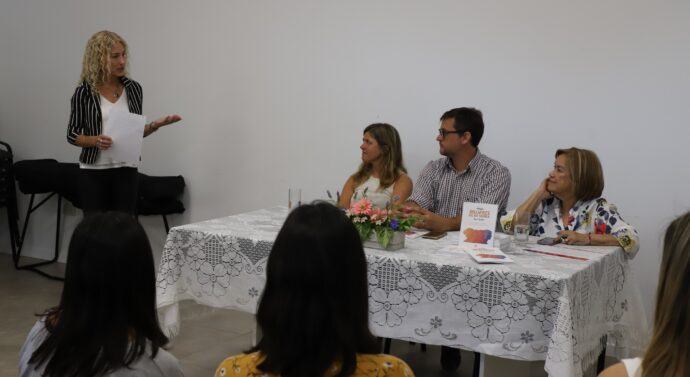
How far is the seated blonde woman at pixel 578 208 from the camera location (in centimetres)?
326

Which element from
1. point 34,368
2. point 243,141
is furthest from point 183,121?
point 34,368

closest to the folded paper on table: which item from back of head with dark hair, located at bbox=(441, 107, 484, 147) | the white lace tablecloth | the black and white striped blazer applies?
the white lace tablecloth

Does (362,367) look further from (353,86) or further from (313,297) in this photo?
(353,86)

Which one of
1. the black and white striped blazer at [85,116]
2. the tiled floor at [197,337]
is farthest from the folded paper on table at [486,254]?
the black and white striped blazer at [85,116]

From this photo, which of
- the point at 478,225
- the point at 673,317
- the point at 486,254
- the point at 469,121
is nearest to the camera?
the point at 673,317

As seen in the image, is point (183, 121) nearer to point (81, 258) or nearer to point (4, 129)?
point (4, 129)

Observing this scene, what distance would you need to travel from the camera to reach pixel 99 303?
5.28ft

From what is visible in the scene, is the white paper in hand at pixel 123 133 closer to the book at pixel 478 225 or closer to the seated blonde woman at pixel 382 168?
the seated blonde woman at pixel 382 168

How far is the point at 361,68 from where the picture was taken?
15.4ft

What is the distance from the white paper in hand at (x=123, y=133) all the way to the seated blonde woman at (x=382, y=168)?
1.19m

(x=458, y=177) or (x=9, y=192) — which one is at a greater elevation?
(x=458, y=177)

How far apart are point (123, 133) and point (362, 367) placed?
120 inches

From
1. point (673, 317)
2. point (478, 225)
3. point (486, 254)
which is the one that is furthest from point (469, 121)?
point (673, 317)

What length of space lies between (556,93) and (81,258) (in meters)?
3.12
